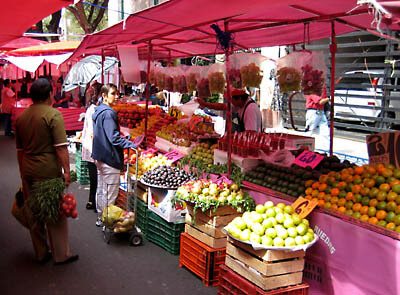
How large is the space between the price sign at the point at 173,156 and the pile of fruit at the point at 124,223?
1190 mm

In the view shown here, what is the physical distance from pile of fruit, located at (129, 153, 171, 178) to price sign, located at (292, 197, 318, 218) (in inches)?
106

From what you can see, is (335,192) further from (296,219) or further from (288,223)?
(288,223)

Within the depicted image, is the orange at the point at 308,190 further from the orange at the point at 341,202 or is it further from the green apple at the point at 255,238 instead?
the green apple at the point at 255,238

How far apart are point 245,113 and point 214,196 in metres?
2.78

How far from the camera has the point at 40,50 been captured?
12648mm

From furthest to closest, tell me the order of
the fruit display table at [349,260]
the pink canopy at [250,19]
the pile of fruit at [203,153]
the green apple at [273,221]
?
the pile of fruit at [203,153], the pink canopy at [250,19], the green apple at [273,221], the fruit display table at [349,260]

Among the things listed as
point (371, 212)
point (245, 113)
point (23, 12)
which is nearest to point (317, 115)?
point (245, 113)

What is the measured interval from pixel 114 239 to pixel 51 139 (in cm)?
199

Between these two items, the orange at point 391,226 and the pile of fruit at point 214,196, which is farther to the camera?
the pile of fruit at point 214,196

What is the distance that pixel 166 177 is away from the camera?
5406 mm

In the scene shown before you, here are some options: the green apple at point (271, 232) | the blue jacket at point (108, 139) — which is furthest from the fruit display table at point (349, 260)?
the blue jacket at point (108, 139)

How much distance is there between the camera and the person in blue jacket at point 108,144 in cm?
575

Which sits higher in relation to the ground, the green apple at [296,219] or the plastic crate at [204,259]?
the green apple at [296,219]

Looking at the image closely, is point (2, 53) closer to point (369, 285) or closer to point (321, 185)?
point (321, 185)
